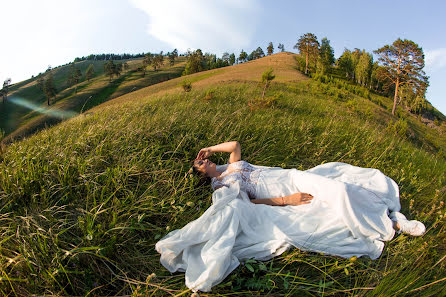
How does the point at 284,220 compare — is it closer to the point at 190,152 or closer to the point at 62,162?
the point at 190,152

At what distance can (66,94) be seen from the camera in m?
64.7

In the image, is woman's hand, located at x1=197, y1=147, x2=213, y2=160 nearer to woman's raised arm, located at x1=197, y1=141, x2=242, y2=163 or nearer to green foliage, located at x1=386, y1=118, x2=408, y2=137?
woman's raised arm, located at x1=197, y1=141, x2=242, y2=163

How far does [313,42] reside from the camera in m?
50.0

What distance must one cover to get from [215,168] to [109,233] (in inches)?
73.3

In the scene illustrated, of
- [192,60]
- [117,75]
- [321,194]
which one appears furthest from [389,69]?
[117,75]

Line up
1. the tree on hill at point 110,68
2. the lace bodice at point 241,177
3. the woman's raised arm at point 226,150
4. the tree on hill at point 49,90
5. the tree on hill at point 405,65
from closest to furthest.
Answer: the lace bodice at point 241,177
the woman's raised arm at point 226,150
the tree on hill at point 405,65
the tree on hill at point 49,90
the tree on hill at point 110,68

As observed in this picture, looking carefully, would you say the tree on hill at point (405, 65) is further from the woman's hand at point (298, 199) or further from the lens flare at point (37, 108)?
the lens flare at point (37, 108)

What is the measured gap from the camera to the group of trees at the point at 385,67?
2694 centimetres

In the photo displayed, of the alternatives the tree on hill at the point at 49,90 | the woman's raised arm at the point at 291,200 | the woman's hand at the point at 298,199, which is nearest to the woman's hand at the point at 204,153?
the woman's raised arm at the point at 291,200

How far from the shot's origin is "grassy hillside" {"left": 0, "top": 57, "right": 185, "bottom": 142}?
1905 inches

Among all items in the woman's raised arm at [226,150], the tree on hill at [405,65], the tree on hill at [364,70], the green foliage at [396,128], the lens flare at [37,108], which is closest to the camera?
the woman's raised arm at [226,150]

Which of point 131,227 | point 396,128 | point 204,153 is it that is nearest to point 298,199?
point 204,153

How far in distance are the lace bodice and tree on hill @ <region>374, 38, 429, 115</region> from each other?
33.2 meters

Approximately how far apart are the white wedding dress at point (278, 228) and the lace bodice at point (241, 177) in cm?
6
